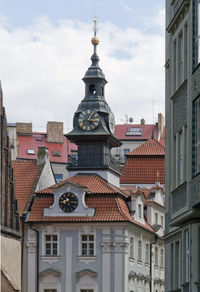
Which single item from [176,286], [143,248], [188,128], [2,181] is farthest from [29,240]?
[188,128]

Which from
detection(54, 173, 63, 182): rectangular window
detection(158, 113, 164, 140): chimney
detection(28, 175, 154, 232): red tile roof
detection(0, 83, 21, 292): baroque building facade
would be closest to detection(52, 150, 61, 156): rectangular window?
detection(54, 173, 63, 182): rectangular window

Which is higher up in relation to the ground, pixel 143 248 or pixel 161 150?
pixel 161 150

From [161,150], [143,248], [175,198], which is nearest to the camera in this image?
[175,198]

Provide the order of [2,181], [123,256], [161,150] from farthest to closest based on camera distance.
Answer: [161,150] < [123,256] < [2,181]

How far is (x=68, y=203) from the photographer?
64.8 m

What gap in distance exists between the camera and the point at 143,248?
68.3m

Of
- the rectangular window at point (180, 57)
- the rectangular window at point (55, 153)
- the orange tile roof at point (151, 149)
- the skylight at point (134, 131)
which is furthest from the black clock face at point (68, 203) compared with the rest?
the skylight at point (134, 131)

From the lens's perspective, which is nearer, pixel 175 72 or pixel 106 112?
pixel 175 72

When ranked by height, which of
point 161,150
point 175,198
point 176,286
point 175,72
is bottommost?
point 176,286

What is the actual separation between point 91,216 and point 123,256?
321cm

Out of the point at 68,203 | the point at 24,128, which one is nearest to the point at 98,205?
the point at 68,203

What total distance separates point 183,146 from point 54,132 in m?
90.5

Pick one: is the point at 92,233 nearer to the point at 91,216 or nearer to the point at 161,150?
the point at 91,216

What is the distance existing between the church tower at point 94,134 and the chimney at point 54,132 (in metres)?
48.6
